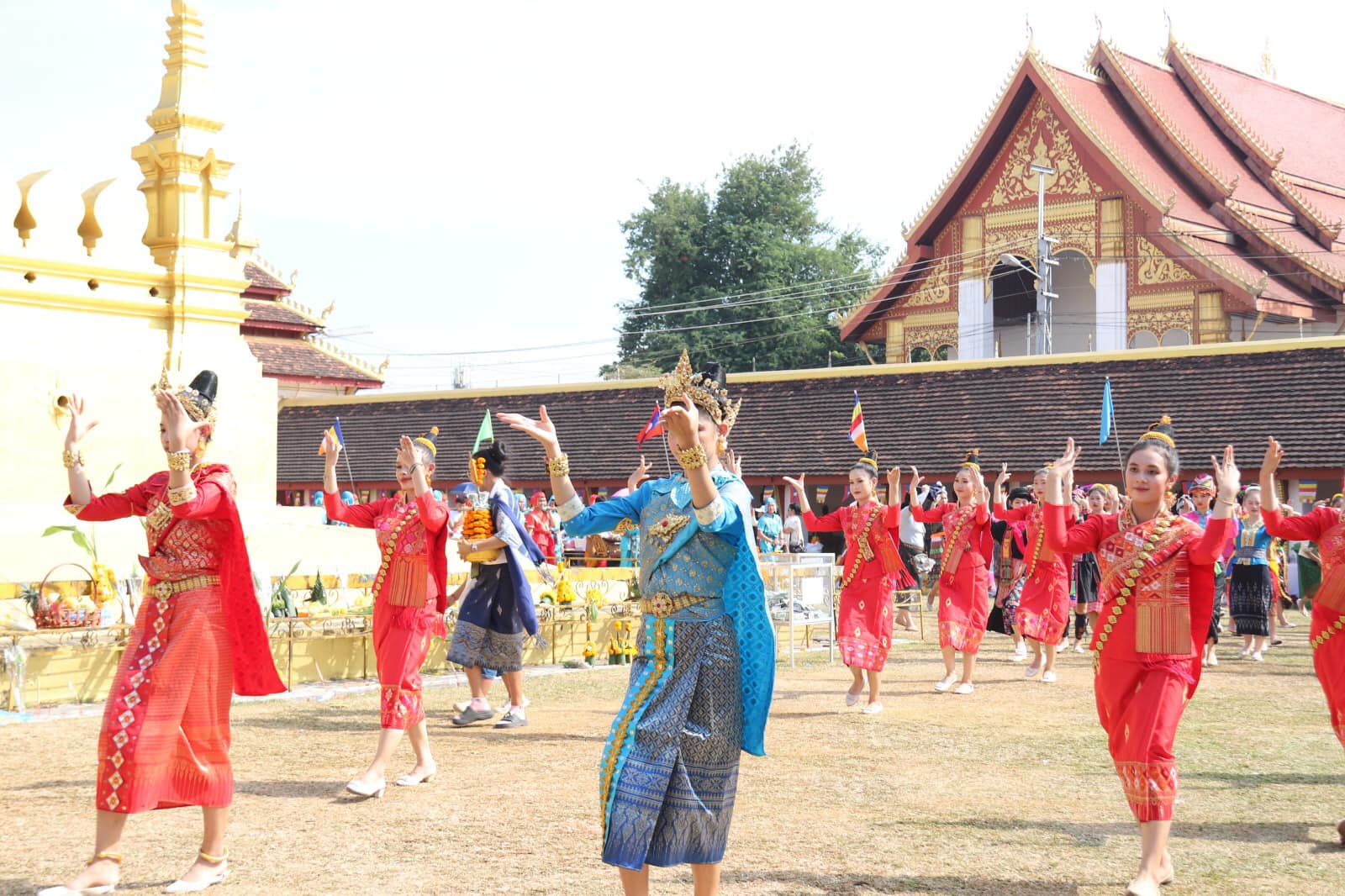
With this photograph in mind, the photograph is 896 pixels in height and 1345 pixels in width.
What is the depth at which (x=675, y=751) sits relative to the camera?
172 inches

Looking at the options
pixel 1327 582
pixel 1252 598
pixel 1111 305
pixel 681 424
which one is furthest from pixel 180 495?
pixel 1111 305

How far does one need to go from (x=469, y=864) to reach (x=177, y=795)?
3.85 feet

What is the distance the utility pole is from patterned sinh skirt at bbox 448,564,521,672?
64.3 feet

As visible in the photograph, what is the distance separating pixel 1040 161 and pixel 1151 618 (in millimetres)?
24599

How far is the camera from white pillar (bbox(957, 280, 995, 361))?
95.9 feet

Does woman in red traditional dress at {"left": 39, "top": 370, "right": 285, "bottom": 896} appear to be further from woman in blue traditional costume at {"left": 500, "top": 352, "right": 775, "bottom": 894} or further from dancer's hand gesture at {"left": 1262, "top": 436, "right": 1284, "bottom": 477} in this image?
dancer's hand gesture at {"left": 1262, "top": 436, "right": 1284, "bottom": 477}

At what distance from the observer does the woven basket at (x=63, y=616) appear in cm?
988

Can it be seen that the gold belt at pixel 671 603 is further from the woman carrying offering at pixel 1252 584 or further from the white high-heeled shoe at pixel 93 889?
the woman carrying offering at pixel 1252 584

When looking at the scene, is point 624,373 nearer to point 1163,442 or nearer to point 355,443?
point 355,443

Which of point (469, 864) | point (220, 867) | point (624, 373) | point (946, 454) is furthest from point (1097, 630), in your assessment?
point (624, 373)

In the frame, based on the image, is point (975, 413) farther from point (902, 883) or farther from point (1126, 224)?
point (902, 883)

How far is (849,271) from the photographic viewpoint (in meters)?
46.7

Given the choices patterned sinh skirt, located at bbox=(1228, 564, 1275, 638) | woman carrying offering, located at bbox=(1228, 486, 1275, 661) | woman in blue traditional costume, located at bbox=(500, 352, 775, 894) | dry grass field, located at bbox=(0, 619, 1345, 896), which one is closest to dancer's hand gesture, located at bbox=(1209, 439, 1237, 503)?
dry grass field, located at bbox=(0, 619, 1345, 896)

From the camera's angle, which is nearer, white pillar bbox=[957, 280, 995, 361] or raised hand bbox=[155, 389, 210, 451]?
raised hand bbox=[155, 389, 210, 451]
